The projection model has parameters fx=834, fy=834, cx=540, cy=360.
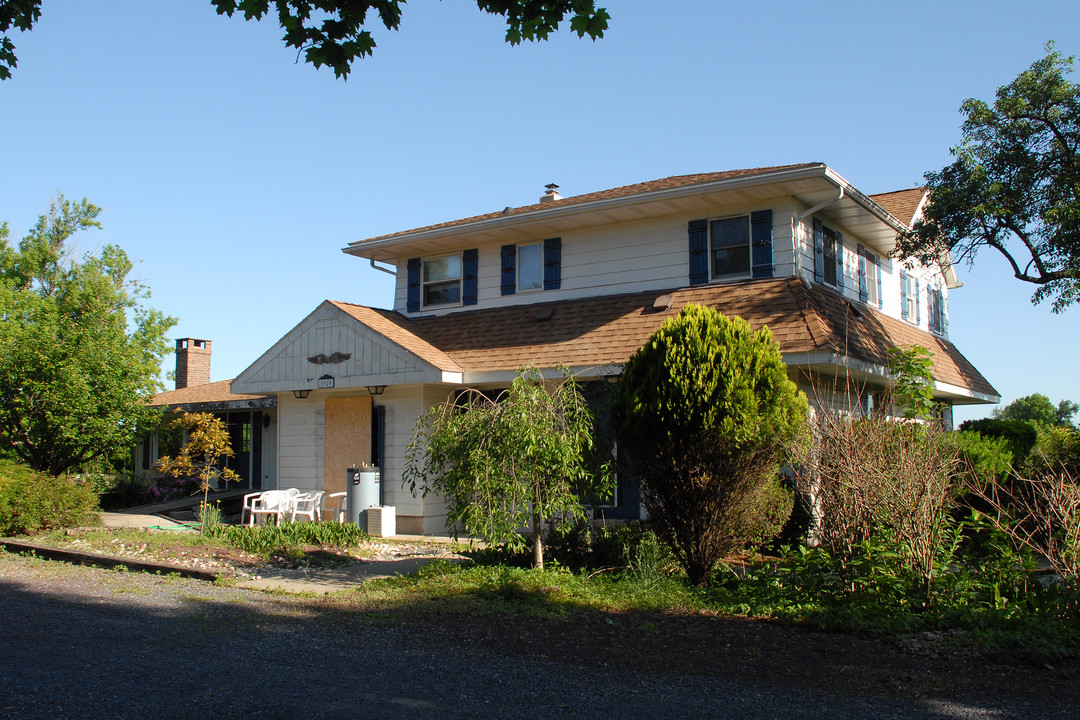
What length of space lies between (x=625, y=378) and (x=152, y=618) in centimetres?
529

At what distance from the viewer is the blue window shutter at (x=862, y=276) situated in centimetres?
1653

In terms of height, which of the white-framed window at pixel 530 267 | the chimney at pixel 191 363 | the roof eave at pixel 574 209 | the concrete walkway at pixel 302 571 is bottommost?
the concrete walkway at pixel 302 571

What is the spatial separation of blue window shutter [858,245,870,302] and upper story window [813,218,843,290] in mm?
1165

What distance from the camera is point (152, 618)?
757 cm

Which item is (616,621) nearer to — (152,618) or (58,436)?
(152,618)

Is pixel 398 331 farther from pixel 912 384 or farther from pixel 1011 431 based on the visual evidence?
pixel 1011 431

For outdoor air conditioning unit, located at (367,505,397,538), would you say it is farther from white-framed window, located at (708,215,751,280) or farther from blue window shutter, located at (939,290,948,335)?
blue window shutter, located at (939,290,948,335)

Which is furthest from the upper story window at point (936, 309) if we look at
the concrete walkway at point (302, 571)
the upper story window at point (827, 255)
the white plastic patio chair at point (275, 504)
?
the white plastic patio chair at point (275, 504)

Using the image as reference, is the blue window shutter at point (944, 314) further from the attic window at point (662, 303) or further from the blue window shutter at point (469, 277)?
the blue window shutter at point (469, 277)

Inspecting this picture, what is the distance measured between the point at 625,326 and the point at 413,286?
5742 mm

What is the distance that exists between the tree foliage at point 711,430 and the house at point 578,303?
122 inches

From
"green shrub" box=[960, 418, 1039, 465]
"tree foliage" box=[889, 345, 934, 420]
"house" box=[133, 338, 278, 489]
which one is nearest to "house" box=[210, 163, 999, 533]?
"tree foliage" box=[889, 345, 934, 420]

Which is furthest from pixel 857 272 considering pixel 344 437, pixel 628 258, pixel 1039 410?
pixel 1039 410

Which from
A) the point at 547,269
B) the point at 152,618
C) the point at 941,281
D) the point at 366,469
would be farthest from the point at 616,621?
the point at 941,281
